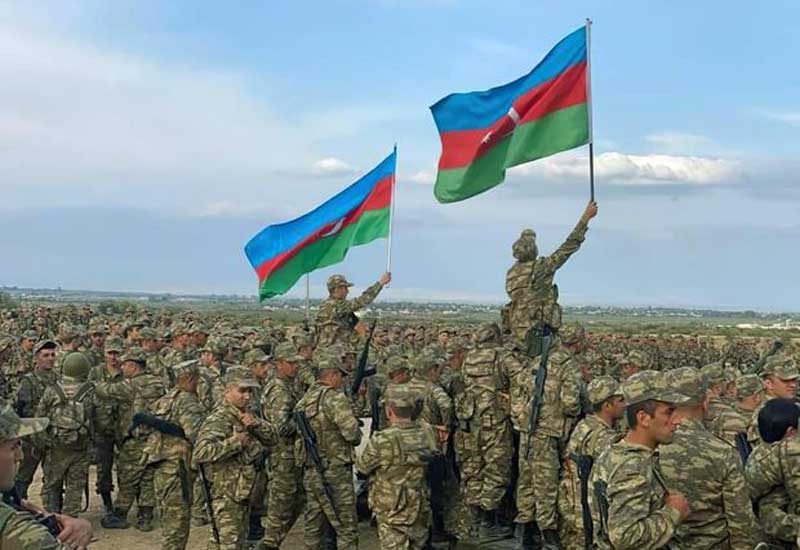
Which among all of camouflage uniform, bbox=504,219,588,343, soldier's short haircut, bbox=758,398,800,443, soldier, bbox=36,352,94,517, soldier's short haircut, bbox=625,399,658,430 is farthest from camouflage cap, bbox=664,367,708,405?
soldier, bbox=36,352,94,517

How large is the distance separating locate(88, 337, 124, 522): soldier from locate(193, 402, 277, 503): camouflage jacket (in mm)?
3342

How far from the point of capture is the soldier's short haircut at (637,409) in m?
4.31

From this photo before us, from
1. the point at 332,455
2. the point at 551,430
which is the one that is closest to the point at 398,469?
the point at 332,455

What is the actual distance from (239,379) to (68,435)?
11.1 feet

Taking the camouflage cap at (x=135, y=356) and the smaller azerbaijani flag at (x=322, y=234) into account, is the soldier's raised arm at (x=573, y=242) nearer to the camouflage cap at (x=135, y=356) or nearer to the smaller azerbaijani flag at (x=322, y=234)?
the smaller azerbaijani flag at (x=322, y=234)

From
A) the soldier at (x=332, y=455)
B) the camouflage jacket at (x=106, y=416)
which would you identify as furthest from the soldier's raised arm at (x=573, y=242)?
the camouflage jacket at (x=106, y=416)

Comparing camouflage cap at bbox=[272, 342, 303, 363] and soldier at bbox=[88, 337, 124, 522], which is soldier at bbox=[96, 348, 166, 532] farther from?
camouflage cap at bbox=[272, 342, 303, 363]

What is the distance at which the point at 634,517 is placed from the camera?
4.12 meters

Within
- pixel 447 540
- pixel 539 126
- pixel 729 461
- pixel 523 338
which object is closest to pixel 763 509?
pixel 729 461

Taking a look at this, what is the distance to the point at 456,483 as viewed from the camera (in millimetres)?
8594

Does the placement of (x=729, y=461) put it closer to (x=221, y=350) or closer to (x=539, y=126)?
(x=539, y=126)

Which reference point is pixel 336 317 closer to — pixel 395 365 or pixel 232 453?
pixel 395 365

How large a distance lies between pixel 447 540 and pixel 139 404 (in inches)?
155

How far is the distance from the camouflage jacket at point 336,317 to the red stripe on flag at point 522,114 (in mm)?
2177
